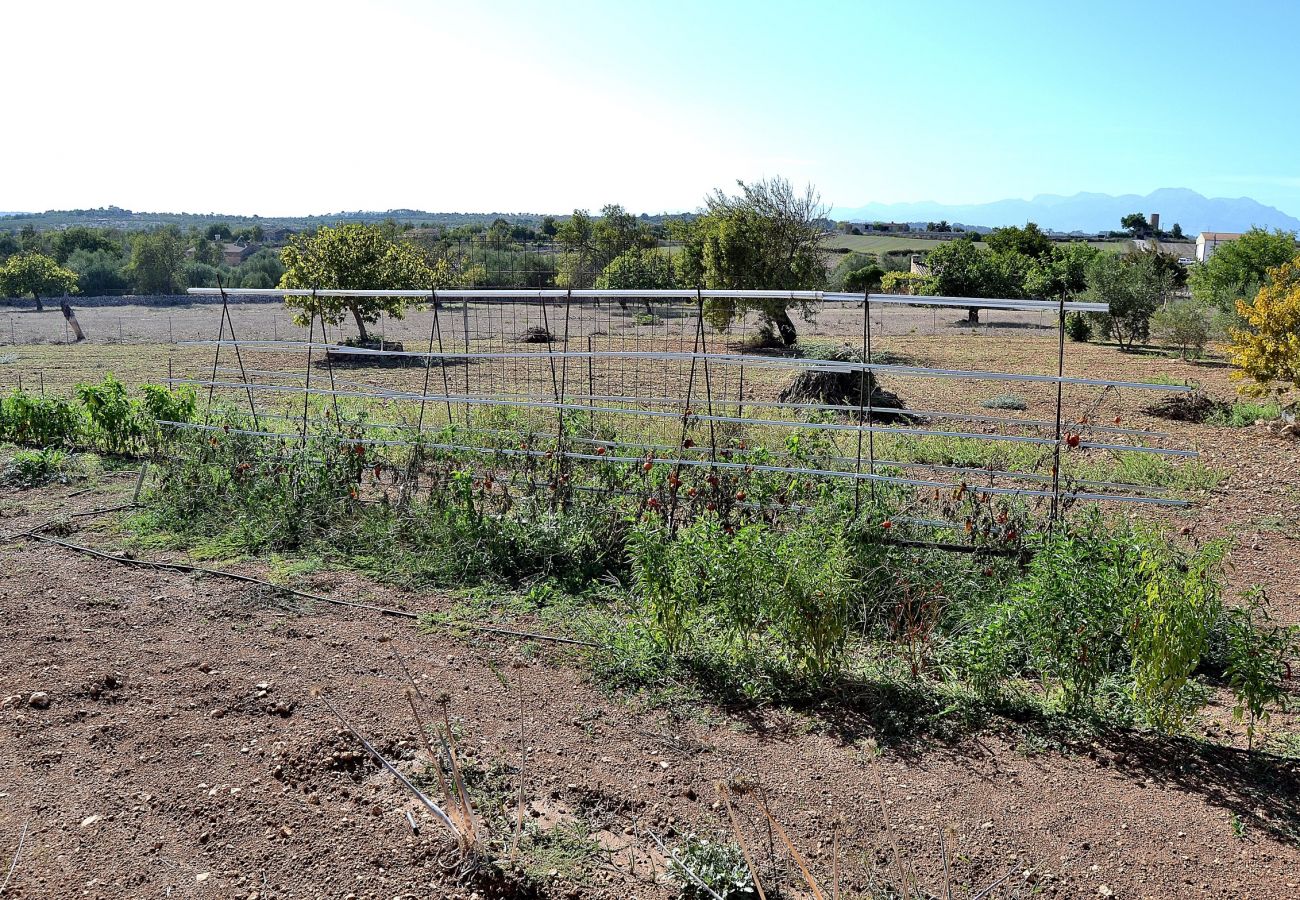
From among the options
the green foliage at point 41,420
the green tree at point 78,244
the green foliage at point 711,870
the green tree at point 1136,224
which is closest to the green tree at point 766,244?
the green foliage at point 41,420

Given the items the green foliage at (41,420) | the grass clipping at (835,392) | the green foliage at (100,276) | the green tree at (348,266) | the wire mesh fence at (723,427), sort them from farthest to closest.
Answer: the green foliage at (100,276), the green tree at (348,266), the grass clipping at (835,392), the green foliage at (41,420), the wire mesh fence at (723,427)

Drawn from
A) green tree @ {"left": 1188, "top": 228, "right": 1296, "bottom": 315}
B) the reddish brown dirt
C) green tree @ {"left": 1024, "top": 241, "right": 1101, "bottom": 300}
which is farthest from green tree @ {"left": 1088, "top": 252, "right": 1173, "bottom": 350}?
the reddish brown dirt

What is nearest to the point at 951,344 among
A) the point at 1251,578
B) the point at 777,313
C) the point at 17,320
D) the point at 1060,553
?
the point at 777,313

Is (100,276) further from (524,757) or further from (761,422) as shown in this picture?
(524,757)

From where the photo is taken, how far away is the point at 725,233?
2262 cm

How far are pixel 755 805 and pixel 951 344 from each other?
20.9 metres

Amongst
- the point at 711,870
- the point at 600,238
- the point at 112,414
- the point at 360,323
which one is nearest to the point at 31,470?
the point at 112,414

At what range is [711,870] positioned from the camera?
2.89 meters

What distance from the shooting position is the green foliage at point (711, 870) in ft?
9.37

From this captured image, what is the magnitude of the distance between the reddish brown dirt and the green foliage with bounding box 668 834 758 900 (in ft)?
0.44

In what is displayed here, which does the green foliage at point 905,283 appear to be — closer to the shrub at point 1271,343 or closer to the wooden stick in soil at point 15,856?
the shrub at point 1271,343

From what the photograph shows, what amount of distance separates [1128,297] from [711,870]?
70.6 feet

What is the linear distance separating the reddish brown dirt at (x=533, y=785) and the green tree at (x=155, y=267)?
46661mm

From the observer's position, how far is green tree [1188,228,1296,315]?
24.7m
